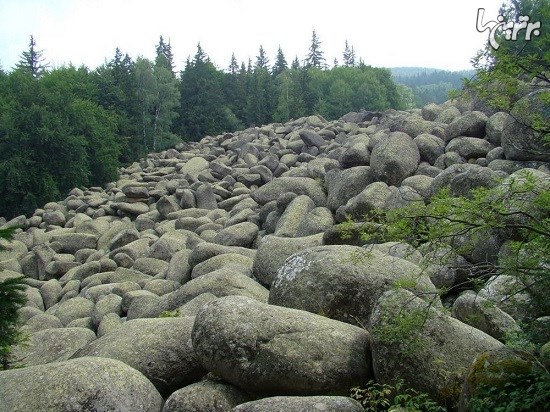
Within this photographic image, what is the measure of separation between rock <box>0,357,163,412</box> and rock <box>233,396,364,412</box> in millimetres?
1499

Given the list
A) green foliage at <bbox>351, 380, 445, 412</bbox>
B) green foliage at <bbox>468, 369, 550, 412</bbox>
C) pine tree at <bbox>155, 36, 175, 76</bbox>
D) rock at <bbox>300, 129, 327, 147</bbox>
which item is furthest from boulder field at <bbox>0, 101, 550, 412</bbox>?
pine tree at <bbox>155, 36, 175, 76</bbox>

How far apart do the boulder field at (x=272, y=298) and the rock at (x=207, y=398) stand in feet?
0.06

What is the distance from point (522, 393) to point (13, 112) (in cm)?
5004

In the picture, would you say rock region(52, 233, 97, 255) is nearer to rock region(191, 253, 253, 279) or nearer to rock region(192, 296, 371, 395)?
rock region(191, 253, 253, 279)

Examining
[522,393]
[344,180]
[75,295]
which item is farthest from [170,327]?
[75,295]

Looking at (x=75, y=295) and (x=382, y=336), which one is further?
(x=75, y=295)

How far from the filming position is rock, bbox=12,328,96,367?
1301cm

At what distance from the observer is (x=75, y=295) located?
71.4ft

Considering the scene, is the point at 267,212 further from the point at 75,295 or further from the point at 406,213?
the point at 406,213

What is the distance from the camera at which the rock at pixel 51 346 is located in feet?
42.7

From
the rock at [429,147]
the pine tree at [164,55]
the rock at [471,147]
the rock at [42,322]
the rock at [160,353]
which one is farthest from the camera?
the pine tree at [164,55]

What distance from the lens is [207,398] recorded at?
7551 millimetres

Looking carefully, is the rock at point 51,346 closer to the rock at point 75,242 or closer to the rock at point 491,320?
the rock at point 491,320

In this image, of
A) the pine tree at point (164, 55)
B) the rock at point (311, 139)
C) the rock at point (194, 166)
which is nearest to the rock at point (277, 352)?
the rock at point (311, 139)
